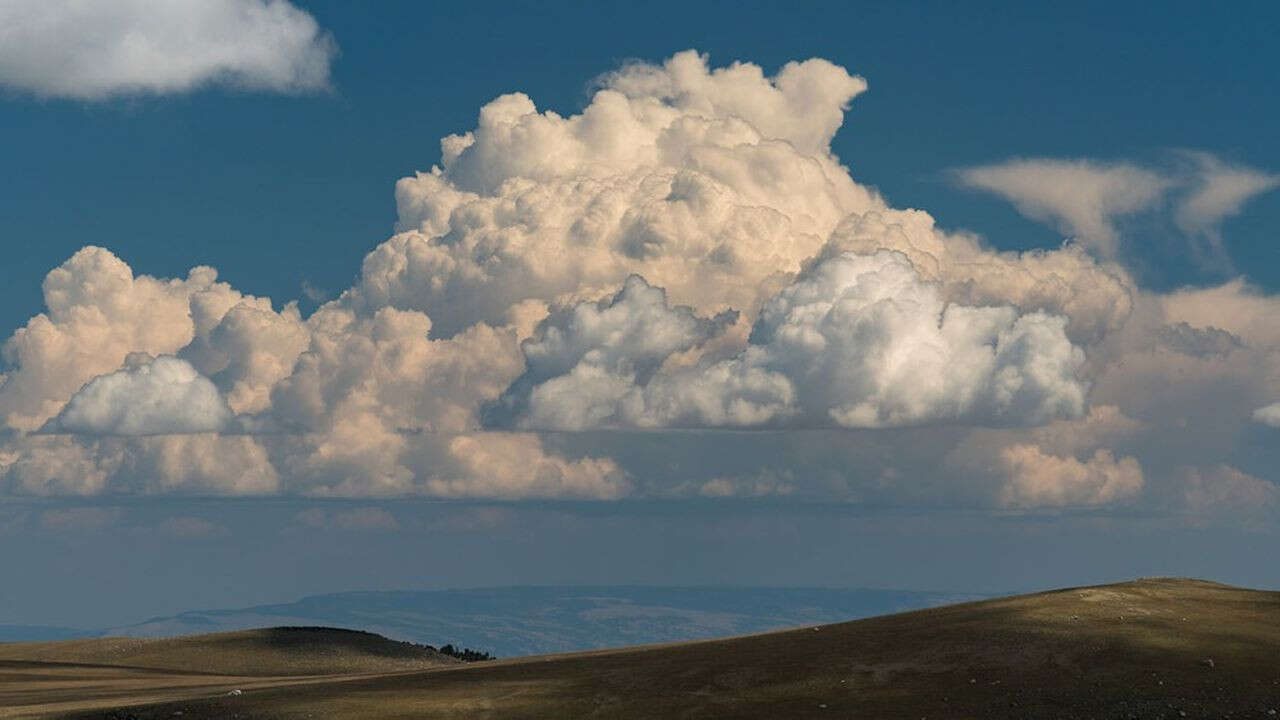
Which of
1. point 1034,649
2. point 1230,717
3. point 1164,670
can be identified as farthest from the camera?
point 1034,649

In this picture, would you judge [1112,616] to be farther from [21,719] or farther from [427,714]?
[21,719]

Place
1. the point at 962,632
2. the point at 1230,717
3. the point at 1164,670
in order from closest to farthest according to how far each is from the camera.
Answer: the point at 1230,717 → the point at 1164,670 → the point at 962,632

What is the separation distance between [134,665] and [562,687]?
111 metres

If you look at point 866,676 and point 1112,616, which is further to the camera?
point 1112,616

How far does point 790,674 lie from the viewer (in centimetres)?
10531

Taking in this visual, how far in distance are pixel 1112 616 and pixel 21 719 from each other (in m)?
75.7

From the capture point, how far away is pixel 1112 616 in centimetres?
11631

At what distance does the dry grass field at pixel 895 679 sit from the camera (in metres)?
95.8

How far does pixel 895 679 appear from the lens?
102 metres

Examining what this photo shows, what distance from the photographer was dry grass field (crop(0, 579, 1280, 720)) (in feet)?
314

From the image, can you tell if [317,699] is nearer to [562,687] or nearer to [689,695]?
[562,687]

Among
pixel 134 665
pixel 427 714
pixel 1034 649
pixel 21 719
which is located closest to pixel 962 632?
pixel 1034 649

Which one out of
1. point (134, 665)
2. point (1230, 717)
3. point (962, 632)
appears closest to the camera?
point (1230, 717)

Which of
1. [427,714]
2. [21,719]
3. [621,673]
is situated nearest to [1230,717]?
[621,673]
